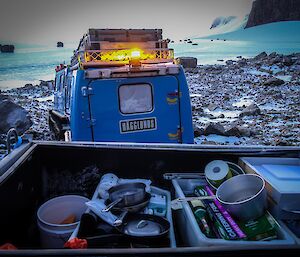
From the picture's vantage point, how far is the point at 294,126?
32.4 ft

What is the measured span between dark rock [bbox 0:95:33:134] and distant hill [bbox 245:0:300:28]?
271 feet

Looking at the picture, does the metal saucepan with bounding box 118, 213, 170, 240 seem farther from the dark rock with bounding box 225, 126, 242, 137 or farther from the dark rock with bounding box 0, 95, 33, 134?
the dark rock with bounding box 0, 95, 33, 134

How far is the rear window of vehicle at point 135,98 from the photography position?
205 inches

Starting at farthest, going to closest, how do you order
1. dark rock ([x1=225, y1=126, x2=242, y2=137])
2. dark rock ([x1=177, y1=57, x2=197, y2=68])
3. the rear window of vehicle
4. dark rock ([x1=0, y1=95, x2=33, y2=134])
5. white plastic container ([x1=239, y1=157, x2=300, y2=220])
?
dark rock ([x1=177, y1=57, x2=197, y2=68])
dark rock ([x1=0, y1=95, x2=33, y2=134])
dark rock ([x1=225, y1=126, x2=242, y2=137])
the rear window of vehicle
white plastic container ([x1=239, y1=157, x2=300, y2=220])

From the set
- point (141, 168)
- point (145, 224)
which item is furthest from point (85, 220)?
point (141, 168)

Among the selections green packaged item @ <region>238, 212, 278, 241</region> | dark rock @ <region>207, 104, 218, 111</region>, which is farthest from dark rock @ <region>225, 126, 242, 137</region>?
green packaged item @ <region>238, 212, 278, 241</region>

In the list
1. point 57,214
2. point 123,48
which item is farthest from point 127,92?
point 57,214

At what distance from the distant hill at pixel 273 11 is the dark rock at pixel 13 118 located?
8253cm

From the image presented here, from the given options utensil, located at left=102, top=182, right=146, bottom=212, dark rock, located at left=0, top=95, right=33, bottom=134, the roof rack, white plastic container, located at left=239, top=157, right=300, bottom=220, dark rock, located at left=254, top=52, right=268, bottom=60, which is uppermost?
the roof rack

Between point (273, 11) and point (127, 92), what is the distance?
3612 inches

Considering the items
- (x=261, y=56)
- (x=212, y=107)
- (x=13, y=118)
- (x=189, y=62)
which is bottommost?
(x=212, y=107)

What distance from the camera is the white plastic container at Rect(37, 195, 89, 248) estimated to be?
2619mm

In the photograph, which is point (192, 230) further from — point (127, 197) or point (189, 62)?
point (189, 62)

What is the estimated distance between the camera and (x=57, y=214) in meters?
3.08
